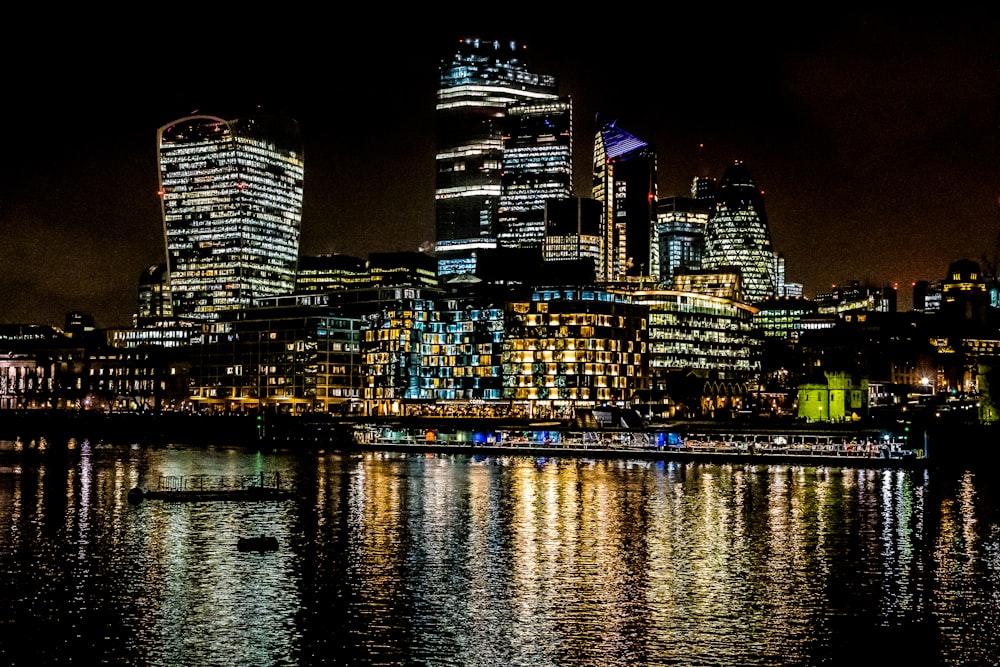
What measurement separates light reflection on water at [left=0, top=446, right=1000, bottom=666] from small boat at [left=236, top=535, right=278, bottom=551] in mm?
783

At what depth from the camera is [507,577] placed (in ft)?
170

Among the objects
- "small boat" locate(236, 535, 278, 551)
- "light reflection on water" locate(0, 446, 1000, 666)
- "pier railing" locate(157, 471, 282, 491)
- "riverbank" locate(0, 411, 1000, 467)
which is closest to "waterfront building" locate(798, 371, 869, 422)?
"riverbank" locate(0, 411, 1000, 467)

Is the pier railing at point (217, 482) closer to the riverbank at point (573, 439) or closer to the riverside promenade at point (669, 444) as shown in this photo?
the riverside promenade at point (669, 444)

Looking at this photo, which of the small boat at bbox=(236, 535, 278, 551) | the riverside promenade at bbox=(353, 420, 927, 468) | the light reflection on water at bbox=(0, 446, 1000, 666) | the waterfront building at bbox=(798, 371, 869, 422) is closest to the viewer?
the light reflection on water at bbox=(0, 446, 1000, 666)

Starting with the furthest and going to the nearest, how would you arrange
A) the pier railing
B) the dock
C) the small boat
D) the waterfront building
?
the waterfront building
the pier railing
the dock
the small boat

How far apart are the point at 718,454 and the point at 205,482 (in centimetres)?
5444

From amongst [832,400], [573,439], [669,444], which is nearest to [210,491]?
[669,444]

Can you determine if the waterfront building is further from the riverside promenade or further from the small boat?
the small boat

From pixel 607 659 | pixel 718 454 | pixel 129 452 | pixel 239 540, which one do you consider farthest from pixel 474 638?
pixel 129 452

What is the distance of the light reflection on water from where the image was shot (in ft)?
132

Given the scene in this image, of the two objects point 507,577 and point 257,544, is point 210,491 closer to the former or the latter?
point 257,544

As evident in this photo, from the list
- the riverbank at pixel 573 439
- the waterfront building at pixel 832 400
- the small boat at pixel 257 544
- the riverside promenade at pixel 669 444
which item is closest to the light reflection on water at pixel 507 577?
the small boat at pixel 257 544

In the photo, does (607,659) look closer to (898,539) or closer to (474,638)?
(474,638)

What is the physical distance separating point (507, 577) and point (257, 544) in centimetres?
1390
